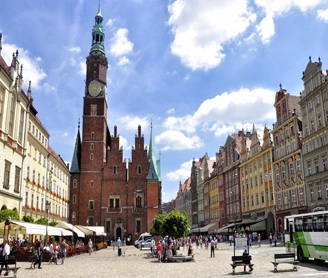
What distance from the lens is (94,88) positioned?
72.2 m

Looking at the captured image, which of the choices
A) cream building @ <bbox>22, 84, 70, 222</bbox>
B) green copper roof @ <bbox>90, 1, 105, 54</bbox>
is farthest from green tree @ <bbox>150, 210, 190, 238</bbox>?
green copper roof @ <bbox>90, 1, 105, 54</bbox>

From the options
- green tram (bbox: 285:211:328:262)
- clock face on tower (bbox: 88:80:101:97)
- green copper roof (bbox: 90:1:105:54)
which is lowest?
green tram (bbox: 285:211:328:262)

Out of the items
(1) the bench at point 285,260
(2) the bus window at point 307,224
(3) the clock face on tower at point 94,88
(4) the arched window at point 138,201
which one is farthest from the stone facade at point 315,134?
(3) the clock face on tower at point 94,88

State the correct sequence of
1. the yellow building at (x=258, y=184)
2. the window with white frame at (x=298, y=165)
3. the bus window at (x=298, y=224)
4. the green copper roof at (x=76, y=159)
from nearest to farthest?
the bus window at (x=298, y=224) < the window with white frame at (x=298, y=165) < the yellow building at (x=258, y=184) < the green copper roof at (x=76, y=159)

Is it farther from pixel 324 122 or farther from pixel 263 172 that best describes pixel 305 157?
pixel 263 172

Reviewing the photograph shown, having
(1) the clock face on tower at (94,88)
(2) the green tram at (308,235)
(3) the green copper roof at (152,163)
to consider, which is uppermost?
(1) the clock face on tower at (94,88)

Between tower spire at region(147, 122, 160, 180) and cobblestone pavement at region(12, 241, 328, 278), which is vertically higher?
tower spire at region(147, 122, 160, 180)

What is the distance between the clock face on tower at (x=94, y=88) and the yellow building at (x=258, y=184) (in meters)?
28.5

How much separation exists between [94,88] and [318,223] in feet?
187

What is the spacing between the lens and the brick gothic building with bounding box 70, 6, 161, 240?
224 feet

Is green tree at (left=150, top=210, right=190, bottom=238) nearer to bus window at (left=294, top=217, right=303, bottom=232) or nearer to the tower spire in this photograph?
bus window at (left=294, top=217, right=303, bottom=232)

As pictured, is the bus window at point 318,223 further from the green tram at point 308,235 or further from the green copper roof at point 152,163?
the green copper roof at point 152,163

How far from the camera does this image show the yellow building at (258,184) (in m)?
56.4

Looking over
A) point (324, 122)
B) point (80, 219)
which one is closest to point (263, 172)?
point (324, 122)
